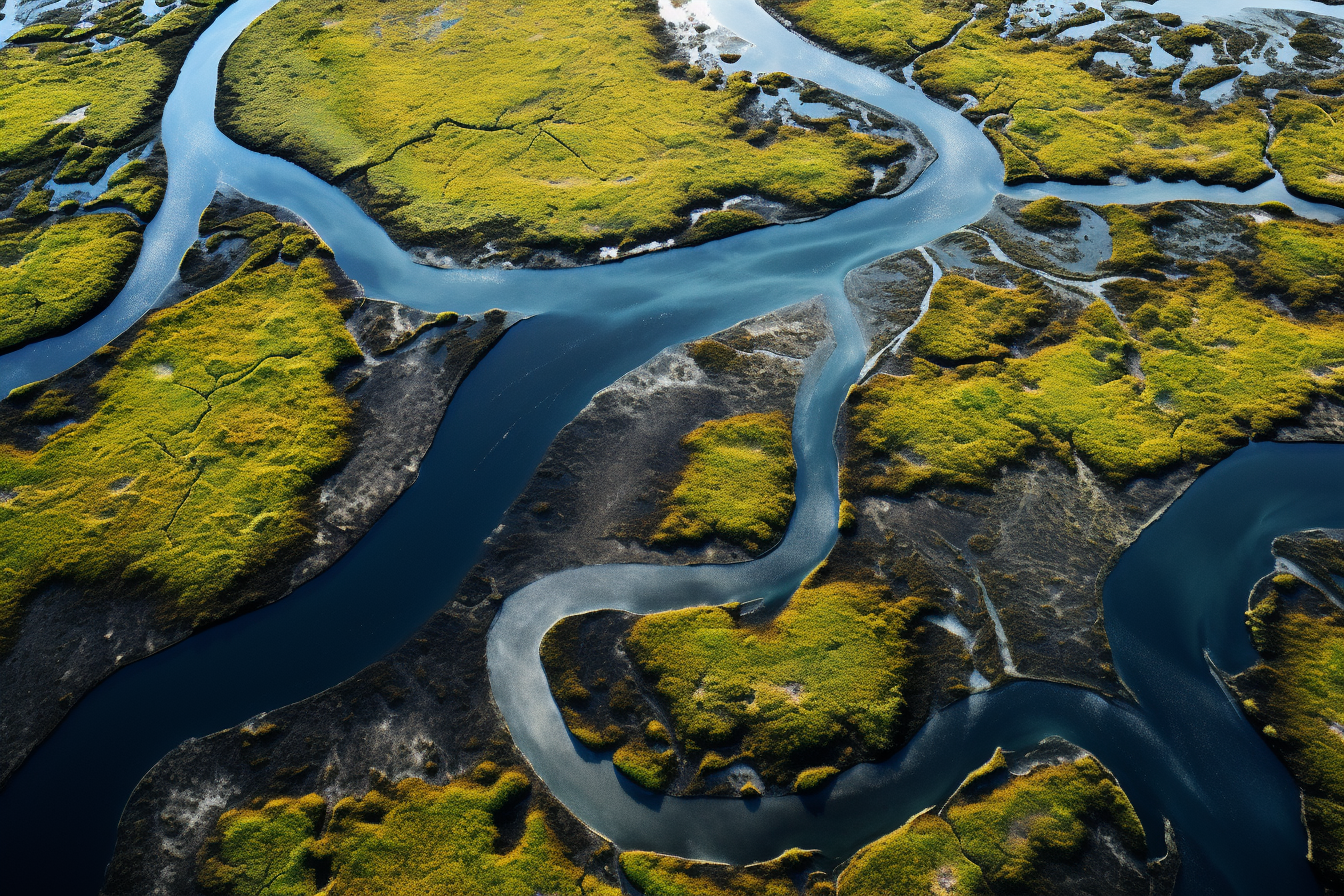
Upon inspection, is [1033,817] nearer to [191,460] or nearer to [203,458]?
[203,458]

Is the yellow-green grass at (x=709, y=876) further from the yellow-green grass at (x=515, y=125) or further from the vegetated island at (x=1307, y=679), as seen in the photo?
the yellow-green grass at (x=515, y=125)

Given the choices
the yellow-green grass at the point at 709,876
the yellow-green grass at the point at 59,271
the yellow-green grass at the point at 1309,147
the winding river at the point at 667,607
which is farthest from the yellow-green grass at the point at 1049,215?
the yellow-green grass at the point at 59,271

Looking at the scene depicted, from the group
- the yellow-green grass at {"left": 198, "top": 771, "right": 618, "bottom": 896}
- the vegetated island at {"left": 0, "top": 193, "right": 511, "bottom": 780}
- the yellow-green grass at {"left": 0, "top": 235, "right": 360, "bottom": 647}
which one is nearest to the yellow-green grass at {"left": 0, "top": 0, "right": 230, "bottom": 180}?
the vegetated island at {"left": 0, "top": 193, "right": 511, "bottom": 780}

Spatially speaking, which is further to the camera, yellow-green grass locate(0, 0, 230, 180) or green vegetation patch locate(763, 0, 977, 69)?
green vegetation patch locate(763, 0, 977, 69)

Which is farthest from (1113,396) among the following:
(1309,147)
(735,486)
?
(1309,147)

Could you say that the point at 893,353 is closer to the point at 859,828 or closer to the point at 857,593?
the point at 857,593

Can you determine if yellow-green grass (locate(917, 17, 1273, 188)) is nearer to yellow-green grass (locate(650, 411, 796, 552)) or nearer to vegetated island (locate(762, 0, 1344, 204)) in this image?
vegetated island (locate(762, 0, 1344, 204))
